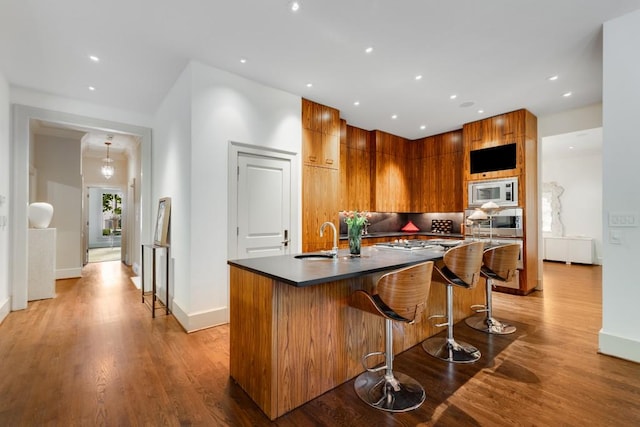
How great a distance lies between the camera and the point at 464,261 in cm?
260

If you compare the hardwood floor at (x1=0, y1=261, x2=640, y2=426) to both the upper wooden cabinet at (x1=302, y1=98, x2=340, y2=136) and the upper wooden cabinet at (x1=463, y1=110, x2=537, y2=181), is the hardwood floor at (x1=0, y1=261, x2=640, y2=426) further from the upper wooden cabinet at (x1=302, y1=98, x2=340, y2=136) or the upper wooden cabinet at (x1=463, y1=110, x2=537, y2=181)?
the upper wooden cabinet at (x1=302, y1=98, x2=340, y2=136)

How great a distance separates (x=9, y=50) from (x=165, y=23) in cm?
201

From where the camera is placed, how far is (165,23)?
2699 millimetres

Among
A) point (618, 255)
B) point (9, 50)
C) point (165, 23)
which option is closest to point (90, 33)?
point (165, 23)

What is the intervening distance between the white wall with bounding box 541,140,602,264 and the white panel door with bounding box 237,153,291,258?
7896 mm

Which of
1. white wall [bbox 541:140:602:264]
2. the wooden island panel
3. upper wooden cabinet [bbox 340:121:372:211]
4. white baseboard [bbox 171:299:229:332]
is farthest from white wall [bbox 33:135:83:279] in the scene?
white wall [bbox 541:140:602:264]

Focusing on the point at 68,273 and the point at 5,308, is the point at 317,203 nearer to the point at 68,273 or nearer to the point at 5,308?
the point at 5,308

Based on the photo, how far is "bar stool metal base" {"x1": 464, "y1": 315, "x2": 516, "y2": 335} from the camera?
10.6 ft

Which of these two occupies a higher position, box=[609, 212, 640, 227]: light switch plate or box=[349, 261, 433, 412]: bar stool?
box=[609, 212, 640, 227]: light switch plate

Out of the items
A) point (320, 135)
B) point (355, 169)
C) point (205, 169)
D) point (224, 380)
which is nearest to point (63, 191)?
point (205, 169)

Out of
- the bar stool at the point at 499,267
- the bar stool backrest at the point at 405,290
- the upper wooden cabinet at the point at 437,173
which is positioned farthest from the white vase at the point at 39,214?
the upper wooden cabinet at the point at 437,173

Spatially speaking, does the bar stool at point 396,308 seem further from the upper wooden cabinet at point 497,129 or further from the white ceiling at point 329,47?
the upper wooden cabinet at point 497,129

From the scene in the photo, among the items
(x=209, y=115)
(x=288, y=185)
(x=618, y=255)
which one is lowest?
(x=618, y=255)

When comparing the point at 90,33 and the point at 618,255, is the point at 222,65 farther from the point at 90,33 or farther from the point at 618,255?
the point at 618,255
